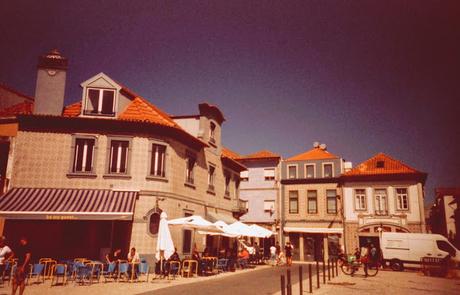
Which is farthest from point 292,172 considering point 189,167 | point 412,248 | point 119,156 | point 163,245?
point 163,245

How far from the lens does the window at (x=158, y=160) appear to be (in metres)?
19.7

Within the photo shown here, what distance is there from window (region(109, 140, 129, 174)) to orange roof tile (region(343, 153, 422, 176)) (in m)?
24.0

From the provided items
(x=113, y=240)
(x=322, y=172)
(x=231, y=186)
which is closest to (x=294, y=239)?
(x=322, y=172)

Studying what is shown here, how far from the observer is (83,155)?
18953 millimetres

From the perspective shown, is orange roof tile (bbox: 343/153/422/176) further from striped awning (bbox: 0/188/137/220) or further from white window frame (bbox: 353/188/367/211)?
striped awning (bbox: 0/188/137/220)

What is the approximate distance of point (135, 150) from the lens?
1939cm

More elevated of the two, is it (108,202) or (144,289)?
(108,202)

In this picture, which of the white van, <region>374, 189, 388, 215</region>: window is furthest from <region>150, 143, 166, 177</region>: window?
<region>374, 189, 388, 215</region>: window

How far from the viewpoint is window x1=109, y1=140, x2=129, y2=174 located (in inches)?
752

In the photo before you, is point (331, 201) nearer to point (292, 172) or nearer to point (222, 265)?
point (292, 172)

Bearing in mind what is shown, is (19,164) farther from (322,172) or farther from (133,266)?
(322,172)

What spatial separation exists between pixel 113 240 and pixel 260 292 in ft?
29.1

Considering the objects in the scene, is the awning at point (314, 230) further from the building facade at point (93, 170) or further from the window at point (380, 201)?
the building facade at point (93, 170)

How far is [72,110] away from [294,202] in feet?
85.0
